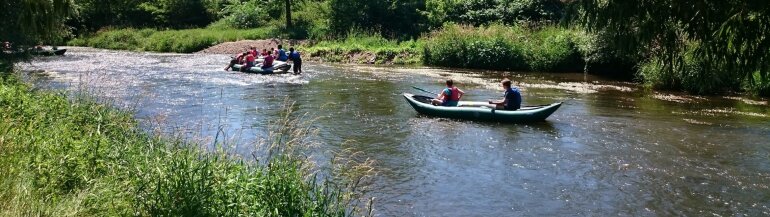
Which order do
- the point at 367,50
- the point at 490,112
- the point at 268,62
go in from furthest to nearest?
1. the point at 367,50
2. the point at 268,62
3. the point at 490,112

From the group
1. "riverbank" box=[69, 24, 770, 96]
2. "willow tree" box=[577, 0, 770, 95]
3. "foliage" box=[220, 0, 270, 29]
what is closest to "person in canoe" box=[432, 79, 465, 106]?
"riverbank" box=[69, 24, 770, 96]

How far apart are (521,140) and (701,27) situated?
7.84m

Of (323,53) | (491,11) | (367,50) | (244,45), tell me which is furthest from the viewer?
(244,45)

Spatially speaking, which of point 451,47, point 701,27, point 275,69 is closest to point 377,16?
point 451,47

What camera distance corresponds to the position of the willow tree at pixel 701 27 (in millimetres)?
4309

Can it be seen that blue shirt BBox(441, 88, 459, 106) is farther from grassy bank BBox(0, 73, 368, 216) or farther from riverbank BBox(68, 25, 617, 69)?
riverbank BBox(68, 25, 617, 69)

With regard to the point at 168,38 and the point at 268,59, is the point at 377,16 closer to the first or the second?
the point at 168,38

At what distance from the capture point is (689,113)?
52.4 feet

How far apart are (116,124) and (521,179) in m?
5.35

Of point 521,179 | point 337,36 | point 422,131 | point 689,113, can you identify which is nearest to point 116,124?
point 521,179

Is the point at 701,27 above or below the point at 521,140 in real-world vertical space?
above

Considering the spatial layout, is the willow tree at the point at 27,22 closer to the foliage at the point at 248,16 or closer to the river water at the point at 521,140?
the river water at the point at 521,140

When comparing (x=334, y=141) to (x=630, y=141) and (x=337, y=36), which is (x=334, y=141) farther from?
(x=337, y=36)

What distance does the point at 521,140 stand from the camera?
12.6m
